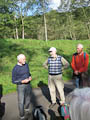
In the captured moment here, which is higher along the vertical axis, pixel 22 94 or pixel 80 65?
pixel 80 65

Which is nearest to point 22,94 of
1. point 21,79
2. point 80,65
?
point 21,79

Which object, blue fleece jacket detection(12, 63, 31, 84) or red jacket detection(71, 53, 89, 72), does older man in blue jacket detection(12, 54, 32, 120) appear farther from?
red jacket detection(71, 53, 89, 72)

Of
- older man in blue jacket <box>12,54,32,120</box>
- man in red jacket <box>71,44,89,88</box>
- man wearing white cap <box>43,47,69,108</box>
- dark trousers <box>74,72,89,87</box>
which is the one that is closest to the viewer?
older man in blue jacket <box>12,54,32,120</box>

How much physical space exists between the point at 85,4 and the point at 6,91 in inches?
1141

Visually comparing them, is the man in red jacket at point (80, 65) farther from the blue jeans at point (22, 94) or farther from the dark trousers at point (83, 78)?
the blue jeans at point (22, 94)

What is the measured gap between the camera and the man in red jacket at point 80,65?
4492 mm

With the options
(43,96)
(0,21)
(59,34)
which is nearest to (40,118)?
(43,96)

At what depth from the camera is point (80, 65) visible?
4602mm

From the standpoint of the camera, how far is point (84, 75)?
4.66 meters

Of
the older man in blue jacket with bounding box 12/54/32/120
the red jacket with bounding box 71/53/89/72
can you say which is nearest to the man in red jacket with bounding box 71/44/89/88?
the red jacket with bounding box 71/53/89/72

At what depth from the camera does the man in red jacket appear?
4492 mm

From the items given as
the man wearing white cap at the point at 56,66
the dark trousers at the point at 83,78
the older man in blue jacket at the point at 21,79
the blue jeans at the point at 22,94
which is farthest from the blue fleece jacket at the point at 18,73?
the dark trousers at the point at 83,78

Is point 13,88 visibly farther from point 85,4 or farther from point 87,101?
point 85,4

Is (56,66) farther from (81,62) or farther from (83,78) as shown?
(83,78)
